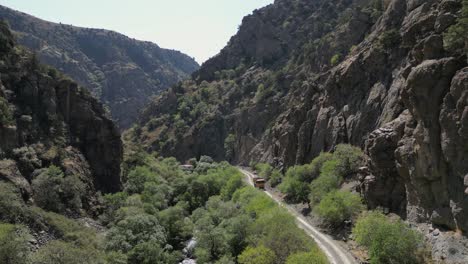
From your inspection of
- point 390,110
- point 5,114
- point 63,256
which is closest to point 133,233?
point 63,256

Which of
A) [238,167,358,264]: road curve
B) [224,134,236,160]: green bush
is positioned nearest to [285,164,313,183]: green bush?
[238,167,358,264]: road curve

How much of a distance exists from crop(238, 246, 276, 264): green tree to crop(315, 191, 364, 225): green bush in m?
13.9

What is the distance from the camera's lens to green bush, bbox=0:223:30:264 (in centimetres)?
4562

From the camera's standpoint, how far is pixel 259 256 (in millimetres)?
49062

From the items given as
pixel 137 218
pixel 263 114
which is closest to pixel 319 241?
pixel 137 218

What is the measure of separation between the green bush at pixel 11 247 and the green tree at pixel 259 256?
24587mm

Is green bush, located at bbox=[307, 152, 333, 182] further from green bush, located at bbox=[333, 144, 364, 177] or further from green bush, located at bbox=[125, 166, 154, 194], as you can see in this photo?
green bush, located at bbox=[125, 166, 154, 194]

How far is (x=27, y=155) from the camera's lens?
69.1m

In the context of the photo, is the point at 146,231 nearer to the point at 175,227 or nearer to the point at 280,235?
the point at 175,227

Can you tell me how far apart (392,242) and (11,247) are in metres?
40.4

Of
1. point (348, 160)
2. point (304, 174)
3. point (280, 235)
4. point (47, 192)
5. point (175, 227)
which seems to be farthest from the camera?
point (304, 174)

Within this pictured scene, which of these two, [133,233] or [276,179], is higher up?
[276,179]

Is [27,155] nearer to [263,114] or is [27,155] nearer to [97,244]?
[97,244]

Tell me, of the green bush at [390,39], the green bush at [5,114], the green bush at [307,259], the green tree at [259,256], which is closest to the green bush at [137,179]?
the green bush at [5,114]
